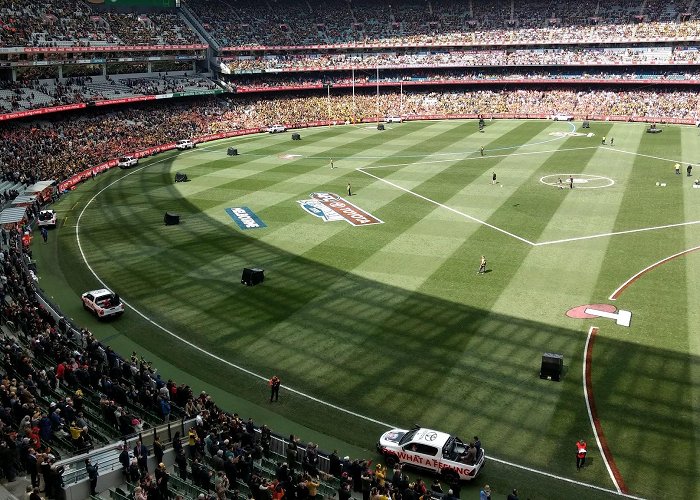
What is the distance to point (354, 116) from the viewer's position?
118m

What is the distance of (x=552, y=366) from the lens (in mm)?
29562

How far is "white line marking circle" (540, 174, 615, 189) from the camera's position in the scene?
211 feet

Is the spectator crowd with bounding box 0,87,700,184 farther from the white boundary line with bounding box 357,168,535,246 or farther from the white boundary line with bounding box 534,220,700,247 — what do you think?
the white boundary line with bounding box 534,220,700,247

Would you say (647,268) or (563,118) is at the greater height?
(563,118)

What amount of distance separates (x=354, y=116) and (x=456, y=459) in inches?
3917

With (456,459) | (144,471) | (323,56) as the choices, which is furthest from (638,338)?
(323,56)

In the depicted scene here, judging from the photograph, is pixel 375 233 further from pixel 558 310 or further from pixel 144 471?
pixel 144 471

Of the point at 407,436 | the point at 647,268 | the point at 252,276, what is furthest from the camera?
the point at 647,268

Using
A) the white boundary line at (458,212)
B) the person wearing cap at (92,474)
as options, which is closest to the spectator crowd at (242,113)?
the white boundary line at (458,212)

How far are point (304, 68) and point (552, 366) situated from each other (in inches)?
3998

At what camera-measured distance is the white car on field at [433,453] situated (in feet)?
76.2

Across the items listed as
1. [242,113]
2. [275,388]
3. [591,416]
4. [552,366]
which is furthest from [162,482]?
[242,113]

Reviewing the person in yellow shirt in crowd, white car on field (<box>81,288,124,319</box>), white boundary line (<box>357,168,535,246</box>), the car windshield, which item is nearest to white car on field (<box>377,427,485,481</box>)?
the car windshield

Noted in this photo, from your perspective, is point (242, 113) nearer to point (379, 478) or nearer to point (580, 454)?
point (580, 454)
